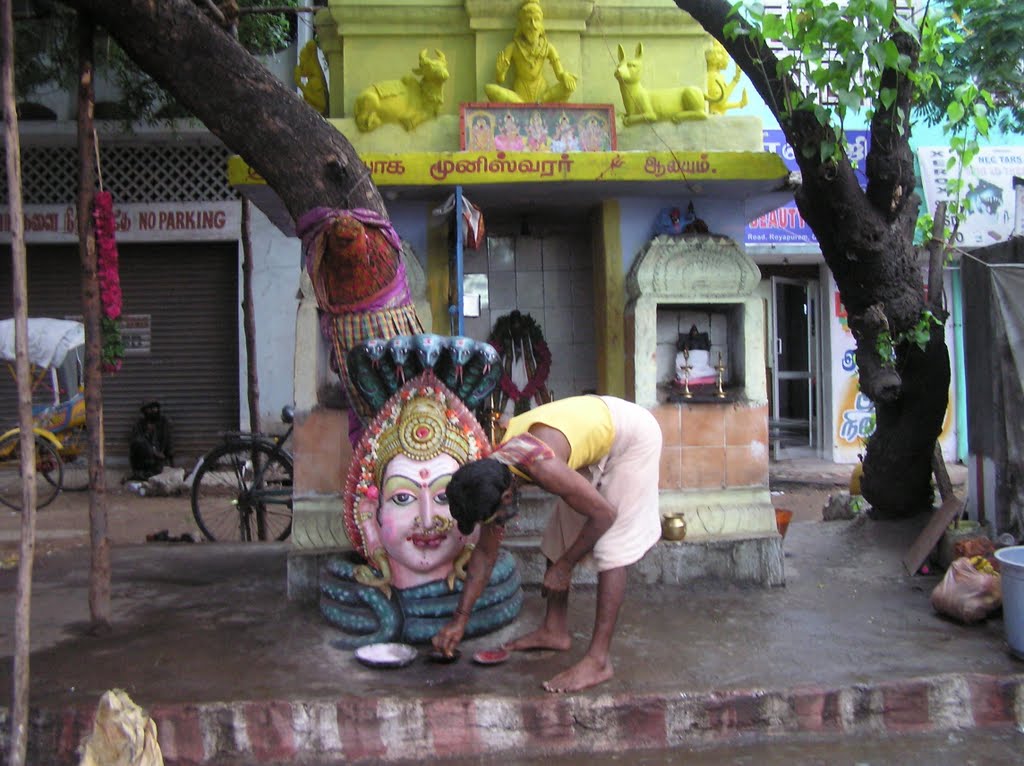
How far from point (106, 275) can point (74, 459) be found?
7120 mm

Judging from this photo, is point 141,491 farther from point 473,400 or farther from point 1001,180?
point 1001,180

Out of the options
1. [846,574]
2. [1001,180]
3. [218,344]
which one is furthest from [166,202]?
[1001,180]

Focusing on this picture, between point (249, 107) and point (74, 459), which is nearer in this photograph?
point (249, 107)

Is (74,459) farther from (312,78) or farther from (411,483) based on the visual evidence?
(411,483)

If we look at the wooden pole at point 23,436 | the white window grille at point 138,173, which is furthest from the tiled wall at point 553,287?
the white window grille at point 138,173

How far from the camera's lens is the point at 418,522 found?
169 inches

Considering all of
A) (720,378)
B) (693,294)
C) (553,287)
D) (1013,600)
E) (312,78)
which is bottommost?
(1013,600)

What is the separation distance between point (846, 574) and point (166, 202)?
30.9ft

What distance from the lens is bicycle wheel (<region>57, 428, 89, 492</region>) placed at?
10352 millimetres

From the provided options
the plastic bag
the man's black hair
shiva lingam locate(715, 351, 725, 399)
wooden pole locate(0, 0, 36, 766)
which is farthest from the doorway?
wooden pole locate(0, 0, 36, 766)

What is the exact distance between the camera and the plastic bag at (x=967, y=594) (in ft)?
15.3

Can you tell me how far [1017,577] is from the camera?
13.7 feet

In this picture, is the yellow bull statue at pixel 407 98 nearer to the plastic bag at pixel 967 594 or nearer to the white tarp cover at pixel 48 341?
the plastic bag at pixel 967 594

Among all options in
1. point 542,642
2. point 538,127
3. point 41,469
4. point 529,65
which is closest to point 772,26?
point 538,127
